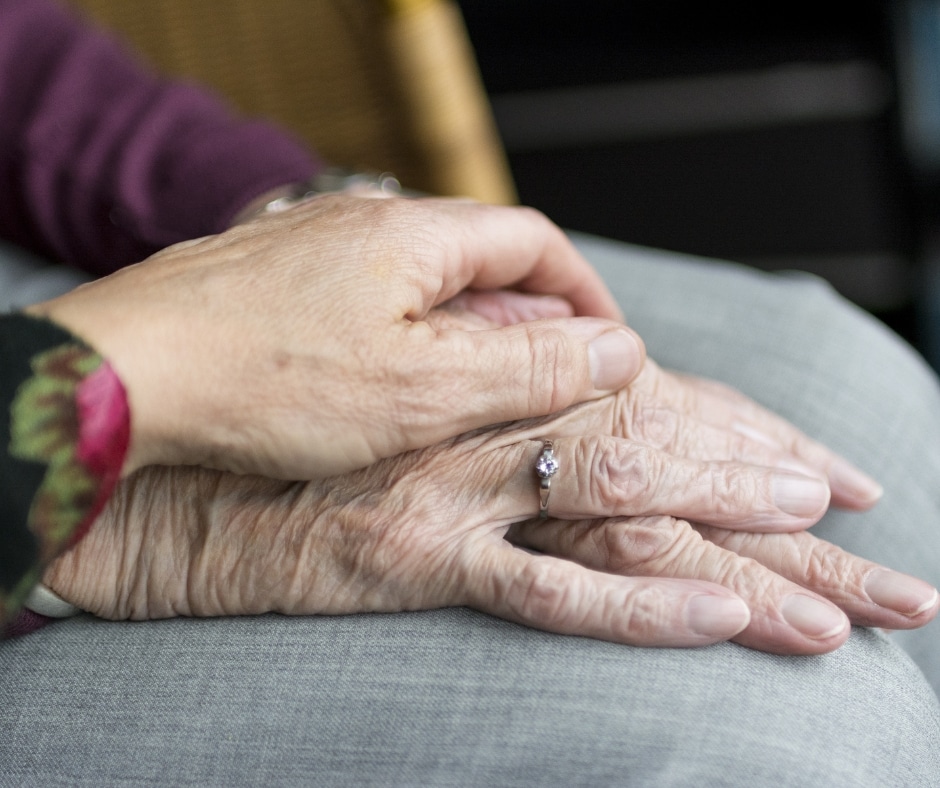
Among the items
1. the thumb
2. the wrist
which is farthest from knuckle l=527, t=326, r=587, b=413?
the wrist

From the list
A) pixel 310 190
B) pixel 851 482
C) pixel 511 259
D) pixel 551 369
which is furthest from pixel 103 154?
pixel 851 482

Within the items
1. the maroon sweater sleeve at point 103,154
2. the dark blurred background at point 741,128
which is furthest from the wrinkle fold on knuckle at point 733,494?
the dark blurred background at point 741,128

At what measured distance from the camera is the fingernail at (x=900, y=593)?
685 mm

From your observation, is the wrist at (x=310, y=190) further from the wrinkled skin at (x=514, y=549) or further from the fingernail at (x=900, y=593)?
the fingernail at (x=900, y=593)

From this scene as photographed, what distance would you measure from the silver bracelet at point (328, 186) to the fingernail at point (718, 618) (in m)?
0.55

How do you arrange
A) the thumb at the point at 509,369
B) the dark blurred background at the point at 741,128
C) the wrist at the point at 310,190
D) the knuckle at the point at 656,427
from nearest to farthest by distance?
the thumb at the point at 509,369 → the knuckle at the point at 656,427 → the wrist at the point at 310,190 → the dark blurred background at the point at 741,128

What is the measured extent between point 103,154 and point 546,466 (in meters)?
0.64

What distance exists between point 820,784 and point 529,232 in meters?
0.48

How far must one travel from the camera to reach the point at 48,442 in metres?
0.56

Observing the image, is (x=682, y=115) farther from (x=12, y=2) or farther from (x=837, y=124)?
(x=12, y=2)

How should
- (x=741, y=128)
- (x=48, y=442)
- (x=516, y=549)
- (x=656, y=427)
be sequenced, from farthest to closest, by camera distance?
(x=741, y=128), (x=656, y=427), (x=516, y=549), (x=48, y=442)

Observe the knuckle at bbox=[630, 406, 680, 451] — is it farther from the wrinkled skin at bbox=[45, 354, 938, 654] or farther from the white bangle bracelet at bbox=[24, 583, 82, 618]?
the white bangle bracelet at bbox=[24, 583, 82, 618]

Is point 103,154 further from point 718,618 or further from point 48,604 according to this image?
point 718,618

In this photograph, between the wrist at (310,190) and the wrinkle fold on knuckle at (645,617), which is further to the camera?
the wrist at (310,190)
